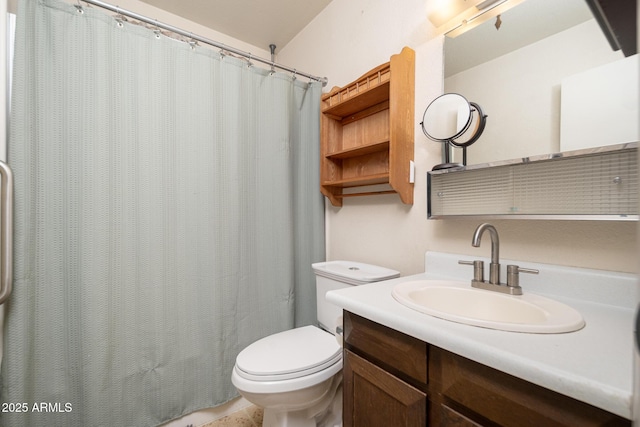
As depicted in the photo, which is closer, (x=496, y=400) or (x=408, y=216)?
(x=496, y=400)

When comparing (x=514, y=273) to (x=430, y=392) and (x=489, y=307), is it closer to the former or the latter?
(x=489, y=307)

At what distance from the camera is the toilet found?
1015 mm

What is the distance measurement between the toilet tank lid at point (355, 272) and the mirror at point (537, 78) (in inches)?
23.4

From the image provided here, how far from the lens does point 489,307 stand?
2.82 ft

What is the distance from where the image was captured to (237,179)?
1.47m

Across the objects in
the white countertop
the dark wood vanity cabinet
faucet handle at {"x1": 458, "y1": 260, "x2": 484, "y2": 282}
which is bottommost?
the dark wood vanity cabinet

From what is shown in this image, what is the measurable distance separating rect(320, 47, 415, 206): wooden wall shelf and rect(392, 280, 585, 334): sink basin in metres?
0.46

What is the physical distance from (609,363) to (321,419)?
1226mm

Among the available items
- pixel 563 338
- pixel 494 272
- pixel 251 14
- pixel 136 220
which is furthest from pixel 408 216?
pixel 251 14

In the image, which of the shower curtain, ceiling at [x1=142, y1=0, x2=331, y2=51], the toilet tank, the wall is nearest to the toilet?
the toilet tank

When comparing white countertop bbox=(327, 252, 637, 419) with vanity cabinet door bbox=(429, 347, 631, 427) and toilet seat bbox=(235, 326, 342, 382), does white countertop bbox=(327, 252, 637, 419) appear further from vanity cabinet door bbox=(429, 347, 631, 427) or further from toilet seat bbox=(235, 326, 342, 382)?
toilet seat bbox=(235, 326, 342, 382)

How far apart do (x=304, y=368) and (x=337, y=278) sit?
42 centimetres

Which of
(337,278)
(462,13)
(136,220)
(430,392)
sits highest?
(462,13)

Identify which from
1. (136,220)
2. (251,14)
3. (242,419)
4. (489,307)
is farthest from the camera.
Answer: (251,14)
